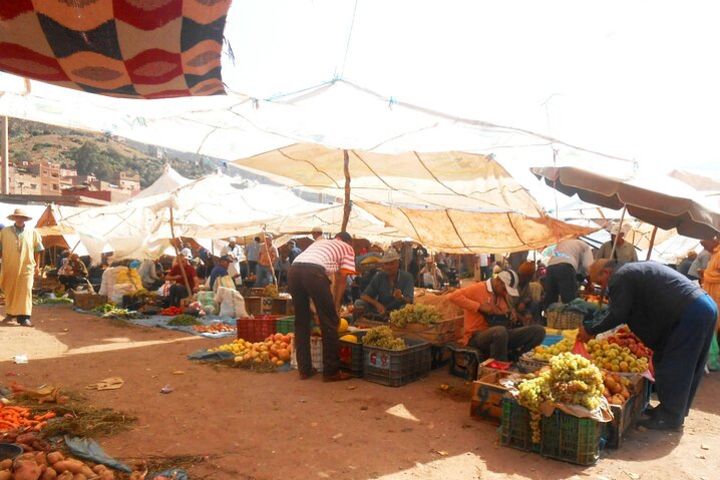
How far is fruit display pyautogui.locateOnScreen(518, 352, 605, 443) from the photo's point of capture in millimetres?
3812

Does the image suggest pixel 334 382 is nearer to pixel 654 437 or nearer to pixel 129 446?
pixel 129 446

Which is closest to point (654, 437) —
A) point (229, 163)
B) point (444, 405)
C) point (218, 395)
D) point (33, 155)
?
point (444, 405)

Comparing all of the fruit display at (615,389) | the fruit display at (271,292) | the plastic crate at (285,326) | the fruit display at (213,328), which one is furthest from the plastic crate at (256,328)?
the fruit display at (615,389)

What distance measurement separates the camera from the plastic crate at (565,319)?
25.1ft

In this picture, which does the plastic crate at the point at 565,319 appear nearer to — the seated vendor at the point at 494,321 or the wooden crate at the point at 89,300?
the seated vendor at the point at 494,321

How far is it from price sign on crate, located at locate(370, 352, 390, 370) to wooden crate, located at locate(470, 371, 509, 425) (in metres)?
1.25

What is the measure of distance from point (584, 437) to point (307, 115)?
363 centimetres

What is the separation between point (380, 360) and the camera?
584cm

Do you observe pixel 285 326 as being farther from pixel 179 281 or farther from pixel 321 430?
pixel 179 281

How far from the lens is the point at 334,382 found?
5.86m

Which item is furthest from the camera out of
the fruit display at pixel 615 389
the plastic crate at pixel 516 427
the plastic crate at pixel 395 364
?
the plastic crate at pixel 395 364

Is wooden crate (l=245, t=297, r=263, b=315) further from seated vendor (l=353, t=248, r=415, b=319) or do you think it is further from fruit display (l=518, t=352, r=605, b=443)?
fruit display (l=518, t=352, r=605, b=443)

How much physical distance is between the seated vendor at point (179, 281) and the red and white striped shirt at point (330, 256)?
6.69 m

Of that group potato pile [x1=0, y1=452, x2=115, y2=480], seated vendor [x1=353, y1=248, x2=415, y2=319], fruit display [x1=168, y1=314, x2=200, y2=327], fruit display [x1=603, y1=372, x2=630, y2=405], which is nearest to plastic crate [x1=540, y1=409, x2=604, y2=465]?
fruit display [x1=603, y1=372, x2=630, y2=405]
